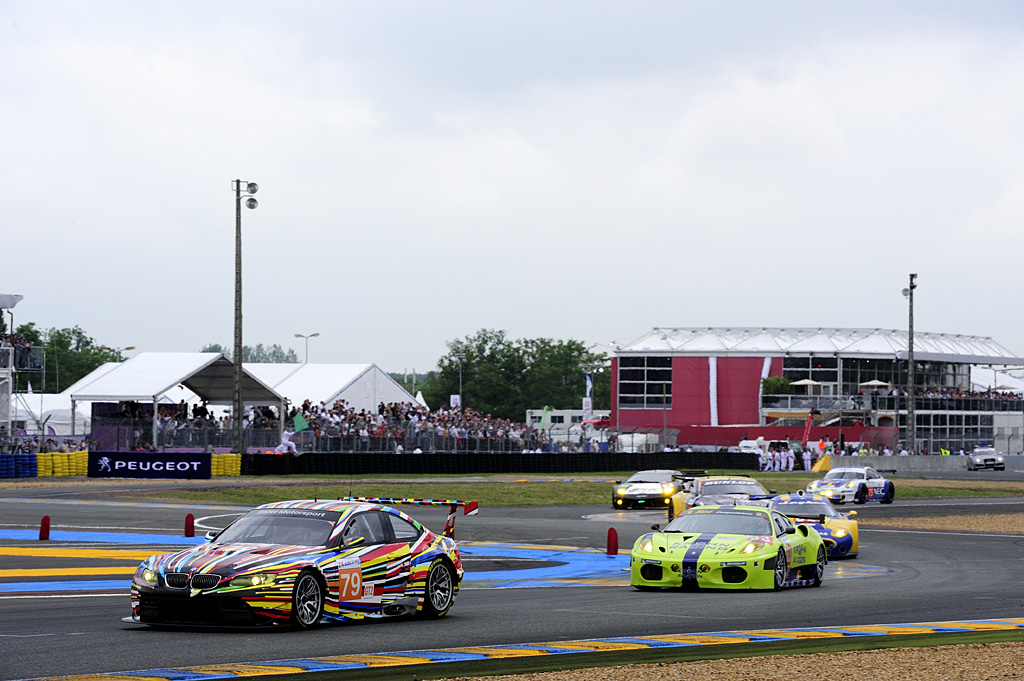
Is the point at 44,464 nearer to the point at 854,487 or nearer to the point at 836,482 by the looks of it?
the point at 836,482

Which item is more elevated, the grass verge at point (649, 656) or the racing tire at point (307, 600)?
the racing tire at point (307, 600)

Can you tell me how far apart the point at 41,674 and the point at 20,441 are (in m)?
41.0

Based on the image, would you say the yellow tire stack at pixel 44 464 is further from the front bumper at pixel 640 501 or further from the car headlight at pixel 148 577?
the car headlight at pixel 148 577

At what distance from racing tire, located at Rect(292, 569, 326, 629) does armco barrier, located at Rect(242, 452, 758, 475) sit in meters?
35.4

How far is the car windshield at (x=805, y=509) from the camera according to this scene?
949 inches

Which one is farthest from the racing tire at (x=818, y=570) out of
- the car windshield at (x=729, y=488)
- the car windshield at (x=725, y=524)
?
the car windshield at (x=729, y=488)

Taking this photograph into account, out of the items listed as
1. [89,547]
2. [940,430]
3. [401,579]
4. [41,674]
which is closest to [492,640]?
[401,579]

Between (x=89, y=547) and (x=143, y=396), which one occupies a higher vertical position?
(x=143, y=396)

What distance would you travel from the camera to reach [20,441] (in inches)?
1871

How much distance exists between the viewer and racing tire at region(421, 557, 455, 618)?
13750mm

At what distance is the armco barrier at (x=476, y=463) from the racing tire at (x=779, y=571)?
1258 inches

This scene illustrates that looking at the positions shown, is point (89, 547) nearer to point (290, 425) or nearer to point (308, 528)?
point (308, 528)

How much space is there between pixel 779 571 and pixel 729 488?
Result: 13249mm

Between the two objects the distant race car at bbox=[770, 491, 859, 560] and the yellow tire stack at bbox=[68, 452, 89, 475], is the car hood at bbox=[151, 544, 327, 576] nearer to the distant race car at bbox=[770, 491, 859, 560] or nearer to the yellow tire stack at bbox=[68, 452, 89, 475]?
the distant race car at bbox=[770, 491, 859, 560]
